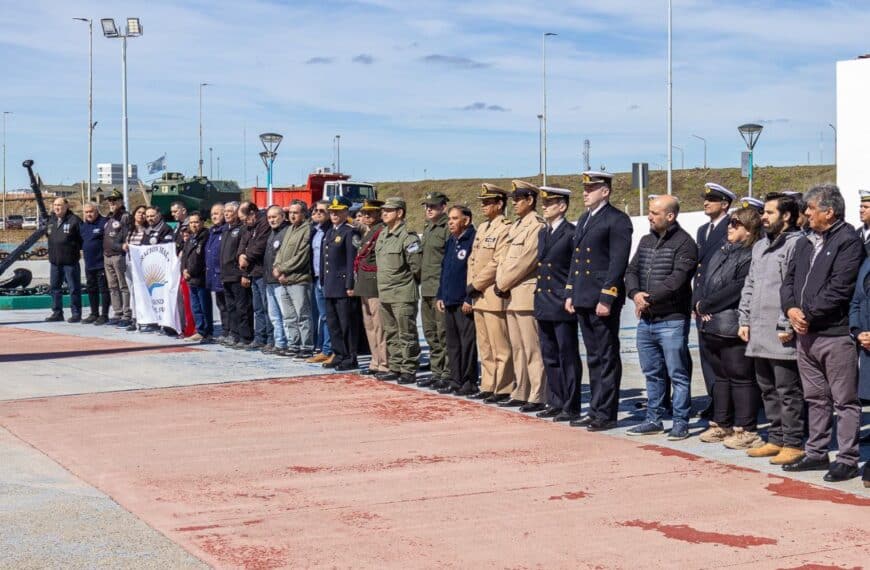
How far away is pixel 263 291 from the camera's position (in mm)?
15117

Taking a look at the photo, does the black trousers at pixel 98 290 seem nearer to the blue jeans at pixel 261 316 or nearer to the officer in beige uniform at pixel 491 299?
the blue jeans at pixel 261 316

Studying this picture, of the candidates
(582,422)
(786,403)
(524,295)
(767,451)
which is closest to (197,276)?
(524,295)

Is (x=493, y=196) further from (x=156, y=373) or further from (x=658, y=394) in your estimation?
(x=156, y=373)

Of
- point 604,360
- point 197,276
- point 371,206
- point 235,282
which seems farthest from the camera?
point 197,276

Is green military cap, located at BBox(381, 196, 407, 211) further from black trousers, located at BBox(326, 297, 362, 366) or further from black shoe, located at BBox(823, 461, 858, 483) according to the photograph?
black shoe, located at BBox(823, 461, 858, 483)

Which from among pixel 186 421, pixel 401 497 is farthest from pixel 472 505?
pixel 186 421

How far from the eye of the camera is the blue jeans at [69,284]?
19375mm

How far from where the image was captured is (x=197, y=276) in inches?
648

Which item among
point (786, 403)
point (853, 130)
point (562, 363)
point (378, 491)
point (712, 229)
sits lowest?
point (378, 491)

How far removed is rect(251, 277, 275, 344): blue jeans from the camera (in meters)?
15.2

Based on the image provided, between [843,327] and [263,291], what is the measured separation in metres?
8.91

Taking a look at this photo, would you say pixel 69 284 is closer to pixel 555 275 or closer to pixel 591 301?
pixel 555 275

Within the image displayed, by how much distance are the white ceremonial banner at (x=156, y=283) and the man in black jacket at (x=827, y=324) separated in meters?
11.2

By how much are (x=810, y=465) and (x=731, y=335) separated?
3.99 feet
